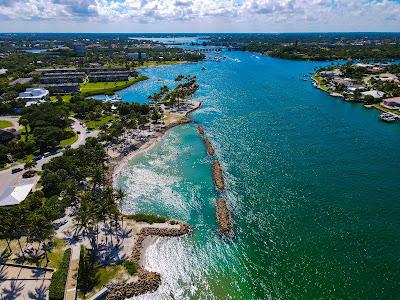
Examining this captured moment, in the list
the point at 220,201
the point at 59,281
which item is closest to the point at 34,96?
the point at 220,201

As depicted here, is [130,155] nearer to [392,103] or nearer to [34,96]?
[34,96]

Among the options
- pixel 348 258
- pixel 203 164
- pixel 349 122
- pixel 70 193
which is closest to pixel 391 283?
pixel 348 258

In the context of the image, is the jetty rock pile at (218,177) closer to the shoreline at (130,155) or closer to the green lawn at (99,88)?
the shoreline at (130,155)

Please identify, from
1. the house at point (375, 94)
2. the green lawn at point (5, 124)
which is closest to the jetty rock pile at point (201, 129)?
the green lawn at point (5, 124)

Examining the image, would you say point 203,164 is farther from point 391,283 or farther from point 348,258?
point 391,283

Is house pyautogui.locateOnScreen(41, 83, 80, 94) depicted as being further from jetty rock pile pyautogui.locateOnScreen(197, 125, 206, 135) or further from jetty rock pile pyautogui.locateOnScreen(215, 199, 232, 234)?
jetty rock pile pyautogui.locateOnScreen(215, 199, 232, 234)

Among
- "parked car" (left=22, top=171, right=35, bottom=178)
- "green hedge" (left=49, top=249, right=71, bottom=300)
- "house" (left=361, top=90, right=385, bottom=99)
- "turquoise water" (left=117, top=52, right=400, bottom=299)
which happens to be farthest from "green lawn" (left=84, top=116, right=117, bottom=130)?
"house" (left=361, top=90, right=385, bottom=99)

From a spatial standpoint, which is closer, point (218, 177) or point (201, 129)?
point (218, 177)
